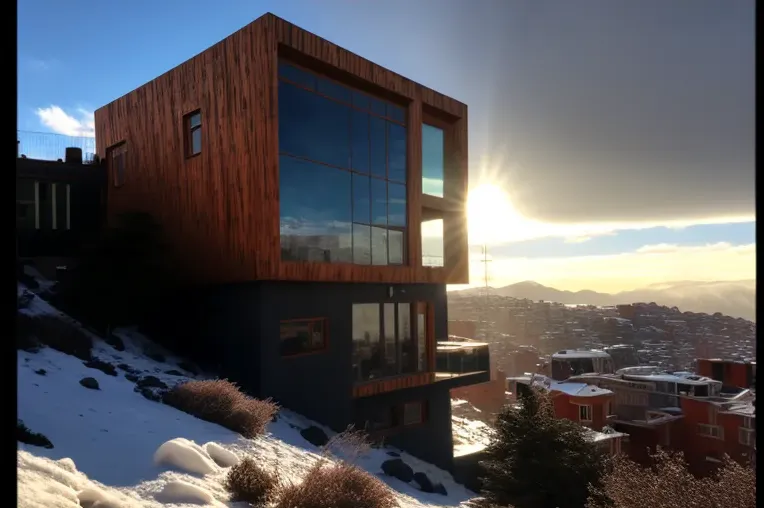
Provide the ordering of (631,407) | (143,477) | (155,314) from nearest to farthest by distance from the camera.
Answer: (143,477) < (155,314) < (631,407)

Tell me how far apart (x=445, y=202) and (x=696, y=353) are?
198ft

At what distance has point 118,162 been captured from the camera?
813 inches

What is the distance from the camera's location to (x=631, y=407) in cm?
3847

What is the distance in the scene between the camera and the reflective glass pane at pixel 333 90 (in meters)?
16.2

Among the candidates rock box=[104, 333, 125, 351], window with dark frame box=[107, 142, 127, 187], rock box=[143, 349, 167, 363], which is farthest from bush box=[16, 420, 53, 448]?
window with dark frame box=[107, 142, 127, 187]

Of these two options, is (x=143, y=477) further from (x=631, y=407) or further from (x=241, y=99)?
(x=631, y=407)

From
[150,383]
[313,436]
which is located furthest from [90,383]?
[313,436]

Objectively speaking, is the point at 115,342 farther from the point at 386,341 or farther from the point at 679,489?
the point at 679,489

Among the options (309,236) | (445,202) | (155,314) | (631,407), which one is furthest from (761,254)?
(631,407)

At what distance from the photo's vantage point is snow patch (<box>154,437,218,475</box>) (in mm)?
7586

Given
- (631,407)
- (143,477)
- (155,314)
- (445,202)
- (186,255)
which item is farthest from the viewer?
(631,407)

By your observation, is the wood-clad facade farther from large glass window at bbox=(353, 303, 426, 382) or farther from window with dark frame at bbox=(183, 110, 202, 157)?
large glass window at bbox=(353, 303, 426, 382)

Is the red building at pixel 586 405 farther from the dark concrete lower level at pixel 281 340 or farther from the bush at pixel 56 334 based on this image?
the bush at pixel 56 334

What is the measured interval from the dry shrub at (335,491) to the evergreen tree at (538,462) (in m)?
3.82
